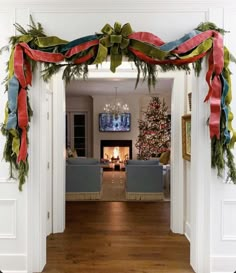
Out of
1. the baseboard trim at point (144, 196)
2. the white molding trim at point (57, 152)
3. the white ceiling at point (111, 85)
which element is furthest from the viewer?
the white ceiling at point (111, 85)

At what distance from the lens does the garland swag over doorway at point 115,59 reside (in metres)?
2.84

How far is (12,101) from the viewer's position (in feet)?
9.38

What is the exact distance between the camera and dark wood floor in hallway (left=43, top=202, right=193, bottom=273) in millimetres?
3359

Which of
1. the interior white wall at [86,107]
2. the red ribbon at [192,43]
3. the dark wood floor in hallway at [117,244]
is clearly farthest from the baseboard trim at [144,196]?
the interior white wall at [86,107]

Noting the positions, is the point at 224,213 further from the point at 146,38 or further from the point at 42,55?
the point at 42,55

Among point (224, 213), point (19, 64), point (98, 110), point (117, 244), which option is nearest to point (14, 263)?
point (117, 244)

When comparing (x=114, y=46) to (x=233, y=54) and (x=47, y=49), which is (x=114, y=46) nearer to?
(x=47, y=49)

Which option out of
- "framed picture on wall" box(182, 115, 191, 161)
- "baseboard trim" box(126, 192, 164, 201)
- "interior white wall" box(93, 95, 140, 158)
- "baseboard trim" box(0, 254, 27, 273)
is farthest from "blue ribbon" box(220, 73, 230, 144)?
"interior white wall" box(93, 95, 140, 158)

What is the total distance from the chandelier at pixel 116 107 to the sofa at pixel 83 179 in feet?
12.2

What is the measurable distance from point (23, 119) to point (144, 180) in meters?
4.08

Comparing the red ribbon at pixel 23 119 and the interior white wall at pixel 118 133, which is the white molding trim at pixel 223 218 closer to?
the red ribbon at pixel 23 119

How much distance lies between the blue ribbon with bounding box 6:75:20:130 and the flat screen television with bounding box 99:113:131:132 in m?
8.16

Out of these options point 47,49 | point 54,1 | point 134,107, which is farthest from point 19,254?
point 134,107

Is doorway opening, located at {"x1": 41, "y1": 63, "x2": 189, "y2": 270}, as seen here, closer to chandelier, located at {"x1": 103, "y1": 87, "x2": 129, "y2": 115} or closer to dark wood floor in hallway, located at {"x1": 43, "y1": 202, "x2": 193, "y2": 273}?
dark wood floor in hallway, located at {"x1": 43, "y1": 202, "x2": 193, "y2": 273}
